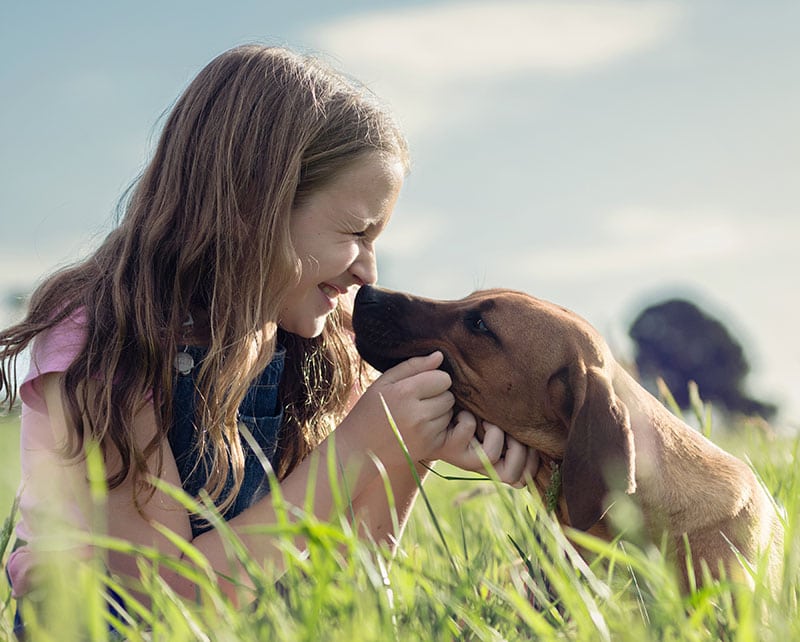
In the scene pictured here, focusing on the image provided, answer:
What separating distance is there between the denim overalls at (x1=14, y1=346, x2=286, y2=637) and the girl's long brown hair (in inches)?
3.4

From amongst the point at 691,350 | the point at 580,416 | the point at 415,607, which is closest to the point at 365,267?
the point at 580,416

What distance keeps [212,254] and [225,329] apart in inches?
11.9

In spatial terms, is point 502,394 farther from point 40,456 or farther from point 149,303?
point 40,456

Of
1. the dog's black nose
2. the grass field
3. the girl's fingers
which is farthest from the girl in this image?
the grass field

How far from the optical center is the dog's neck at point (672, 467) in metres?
2.63

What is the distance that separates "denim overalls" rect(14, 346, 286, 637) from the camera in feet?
10.6

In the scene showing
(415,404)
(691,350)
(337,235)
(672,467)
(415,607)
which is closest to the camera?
(415,607)

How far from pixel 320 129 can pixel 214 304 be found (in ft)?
2.43

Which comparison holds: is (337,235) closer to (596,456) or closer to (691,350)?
(596,456)

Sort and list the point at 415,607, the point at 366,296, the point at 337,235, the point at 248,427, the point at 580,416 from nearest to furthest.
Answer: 1. the point at 415,607
2. the point at 580,416
3. the point at 366,296
4. the point at 337,235
5. the point at 248,427

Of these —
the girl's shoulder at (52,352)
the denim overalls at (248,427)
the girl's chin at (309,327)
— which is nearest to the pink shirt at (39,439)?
the girl's shoulder at (52,352)

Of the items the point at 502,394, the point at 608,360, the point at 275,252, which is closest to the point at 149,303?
the point at 275,252

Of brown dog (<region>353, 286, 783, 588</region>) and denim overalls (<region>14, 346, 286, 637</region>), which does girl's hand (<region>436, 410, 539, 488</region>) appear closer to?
brown dog (<region>353, 286, 783, 588</region>)

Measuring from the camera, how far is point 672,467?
271 cm
